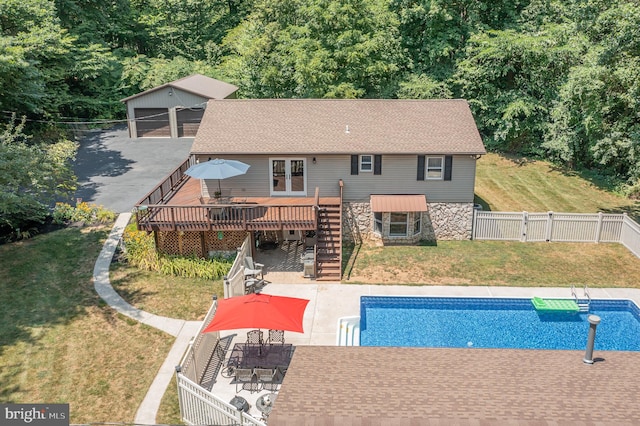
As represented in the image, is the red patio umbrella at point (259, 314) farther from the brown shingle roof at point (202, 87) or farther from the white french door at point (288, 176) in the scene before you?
the brown shingle roof at point (202, 87)

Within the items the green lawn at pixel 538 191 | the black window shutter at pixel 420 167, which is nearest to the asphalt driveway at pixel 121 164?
the black window shutter at pixel 420 167

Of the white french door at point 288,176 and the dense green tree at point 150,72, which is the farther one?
the dense green tree at point 150,72

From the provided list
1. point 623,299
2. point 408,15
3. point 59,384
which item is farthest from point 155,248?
point 408,15

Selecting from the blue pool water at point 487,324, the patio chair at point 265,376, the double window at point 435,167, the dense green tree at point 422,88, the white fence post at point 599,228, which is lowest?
the blue pool water at point 487,324

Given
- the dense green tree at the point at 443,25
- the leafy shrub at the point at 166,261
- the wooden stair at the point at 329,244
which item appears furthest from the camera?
the dense green tree at the point at 443,25

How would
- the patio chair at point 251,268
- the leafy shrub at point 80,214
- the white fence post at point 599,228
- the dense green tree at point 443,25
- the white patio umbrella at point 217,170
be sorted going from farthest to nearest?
the dense green tree at point 443,25
the leafy shrub at point 80,214
the white fence post at point 599,228
the white patio umbrella at point 217,170
the patio chair at point 251,268

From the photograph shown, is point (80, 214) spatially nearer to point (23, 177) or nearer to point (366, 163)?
point (23, 177)

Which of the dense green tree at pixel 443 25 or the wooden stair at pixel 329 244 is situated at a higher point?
the dense green tree at pixel 443 25
